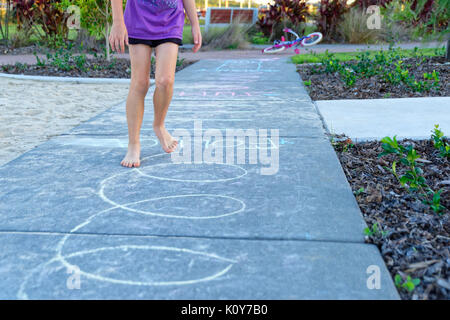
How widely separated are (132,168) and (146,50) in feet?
2.80

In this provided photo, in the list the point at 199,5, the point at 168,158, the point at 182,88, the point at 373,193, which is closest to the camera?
the point at 373,193

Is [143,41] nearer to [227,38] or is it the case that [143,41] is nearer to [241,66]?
[241,66]

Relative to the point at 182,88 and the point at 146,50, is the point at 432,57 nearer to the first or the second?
the point at 182,88

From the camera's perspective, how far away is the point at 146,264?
2111mm

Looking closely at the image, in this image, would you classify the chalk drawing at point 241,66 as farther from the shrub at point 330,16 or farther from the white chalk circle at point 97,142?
the shrub at point 330,16

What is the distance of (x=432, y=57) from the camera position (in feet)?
30.2

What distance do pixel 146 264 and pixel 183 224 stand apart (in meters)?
0.44

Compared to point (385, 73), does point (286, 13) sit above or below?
above

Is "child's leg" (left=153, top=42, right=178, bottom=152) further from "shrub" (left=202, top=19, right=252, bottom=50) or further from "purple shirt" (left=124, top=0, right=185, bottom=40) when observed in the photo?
"shrub" (left=202, top=19, right=252, bottom=50)

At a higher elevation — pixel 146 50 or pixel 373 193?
pixel 146 50

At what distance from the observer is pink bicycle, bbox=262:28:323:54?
544 inches

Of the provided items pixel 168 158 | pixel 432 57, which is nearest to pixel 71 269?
pixel 168 158

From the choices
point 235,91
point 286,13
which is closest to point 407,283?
point 235,91

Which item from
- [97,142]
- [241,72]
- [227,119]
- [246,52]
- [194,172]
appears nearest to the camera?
[194,172]
